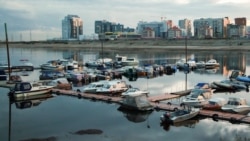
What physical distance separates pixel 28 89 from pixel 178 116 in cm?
2108

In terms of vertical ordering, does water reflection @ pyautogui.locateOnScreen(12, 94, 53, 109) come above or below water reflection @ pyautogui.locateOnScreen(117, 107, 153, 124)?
above

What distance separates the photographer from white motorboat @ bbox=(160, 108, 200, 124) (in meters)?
30.4

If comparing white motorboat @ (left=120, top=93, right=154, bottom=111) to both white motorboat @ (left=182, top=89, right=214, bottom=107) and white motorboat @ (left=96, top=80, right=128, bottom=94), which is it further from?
white motorboat @ (left=96, top=80, right=128, bottom=94)

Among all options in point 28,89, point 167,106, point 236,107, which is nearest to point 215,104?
point 236,107

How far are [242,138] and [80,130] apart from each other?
12783 mm

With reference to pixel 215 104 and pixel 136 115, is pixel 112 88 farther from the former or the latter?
pixel 215 104

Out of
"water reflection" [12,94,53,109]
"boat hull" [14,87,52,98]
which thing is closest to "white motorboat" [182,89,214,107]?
"water reflection" [12,94,53,109]

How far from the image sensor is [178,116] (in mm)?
30672

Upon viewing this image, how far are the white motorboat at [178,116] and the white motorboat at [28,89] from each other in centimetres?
1970

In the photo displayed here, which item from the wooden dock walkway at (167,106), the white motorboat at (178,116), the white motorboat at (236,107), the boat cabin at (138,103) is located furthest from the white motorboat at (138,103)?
the white motorboat at (236,107)

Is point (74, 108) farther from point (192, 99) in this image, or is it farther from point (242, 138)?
point (242, 138)

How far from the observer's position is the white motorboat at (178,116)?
3038 centimetres

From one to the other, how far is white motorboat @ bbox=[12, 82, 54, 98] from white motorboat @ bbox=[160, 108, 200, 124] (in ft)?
64.6

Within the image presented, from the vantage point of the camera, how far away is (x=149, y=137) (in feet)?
89.0
